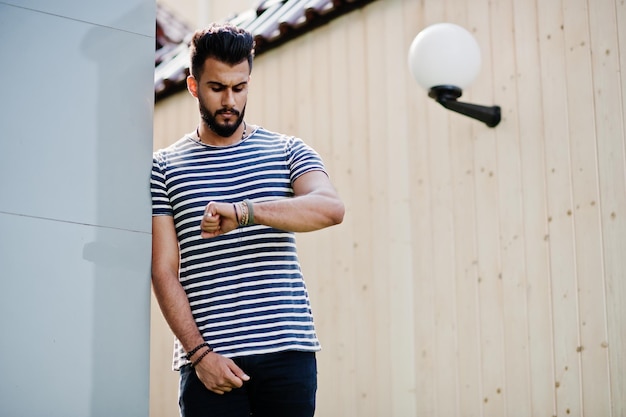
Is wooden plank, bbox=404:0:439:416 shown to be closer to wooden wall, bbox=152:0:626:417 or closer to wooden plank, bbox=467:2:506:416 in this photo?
wooden wall, bbox=152:0:626:417

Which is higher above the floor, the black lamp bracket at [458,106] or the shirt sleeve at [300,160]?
the black lamp bracket at [458,106]

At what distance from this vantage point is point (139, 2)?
3148 millimetres

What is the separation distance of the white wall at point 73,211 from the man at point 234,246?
114 millimetres

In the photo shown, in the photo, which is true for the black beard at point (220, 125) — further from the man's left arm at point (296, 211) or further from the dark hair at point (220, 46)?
the man's left arm at point (296, 211)

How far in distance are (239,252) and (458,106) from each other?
206 cm

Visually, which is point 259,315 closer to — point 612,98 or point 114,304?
point 114,304

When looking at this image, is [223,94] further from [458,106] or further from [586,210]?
[586,210]

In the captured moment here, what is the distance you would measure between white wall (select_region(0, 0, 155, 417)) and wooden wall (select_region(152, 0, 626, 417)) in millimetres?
2274

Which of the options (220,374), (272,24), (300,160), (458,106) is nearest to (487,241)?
(458,106)

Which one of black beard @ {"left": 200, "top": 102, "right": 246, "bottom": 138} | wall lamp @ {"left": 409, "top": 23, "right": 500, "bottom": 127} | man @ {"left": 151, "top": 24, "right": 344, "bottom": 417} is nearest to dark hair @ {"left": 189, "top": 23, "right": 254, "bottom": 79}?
man @ {"left": 151, "top": 24, "right": 344, "bottom": 417}

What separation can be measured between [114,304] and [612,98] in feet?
8.56

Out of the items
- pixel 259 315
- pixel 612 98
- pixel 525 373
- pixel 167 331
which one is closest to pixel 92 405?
pixel 259 315

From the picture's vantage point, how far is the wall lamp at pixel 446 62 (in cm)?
477

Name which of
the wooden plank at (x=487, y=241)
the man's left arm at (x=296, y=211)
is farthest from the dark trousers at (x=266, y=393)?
the wooden plank at (x=487, y=241)
